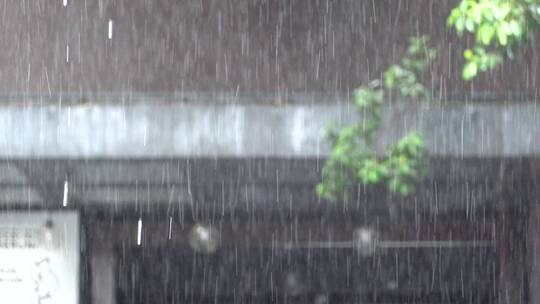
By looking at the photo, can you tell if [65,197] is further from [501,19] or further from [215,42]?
[501,19]

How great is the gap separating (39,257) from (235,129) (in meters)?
2.08

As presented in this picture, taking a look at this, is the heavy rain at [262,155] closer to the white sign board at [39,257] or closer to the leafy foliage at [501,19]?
the white sign board at [39,257]

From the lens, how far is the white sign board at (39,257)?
9.07 metres

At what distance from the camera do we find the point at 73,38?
901 cm

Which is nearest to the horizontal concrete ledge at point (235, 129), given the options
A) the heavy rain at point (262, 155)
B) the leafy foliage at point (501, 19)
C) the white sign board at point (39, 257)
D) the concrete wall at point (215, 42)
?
the heavy rain at point (262, 155)

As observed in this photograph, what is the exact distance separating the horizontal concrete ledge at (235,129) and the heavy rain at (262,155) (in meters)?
0.01

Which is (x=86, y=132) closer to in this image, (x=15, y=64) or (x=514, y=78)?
(x=15, y=64)

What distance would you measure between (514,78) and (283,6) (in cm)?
183

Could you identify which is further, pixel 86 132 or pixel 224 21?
pixel 224 21

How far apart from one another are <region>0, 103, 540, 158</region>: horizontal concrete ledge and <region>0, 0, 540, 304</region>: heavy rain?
0.01 m

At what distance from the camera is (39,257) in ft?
30.0

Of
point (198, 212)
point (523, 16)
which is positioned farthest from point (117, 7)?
point (523, 16)

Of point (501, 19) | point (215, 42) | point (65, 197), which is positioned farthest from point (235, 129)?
point (501, 19)

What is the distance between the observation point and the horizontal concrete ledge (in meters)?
8.07
